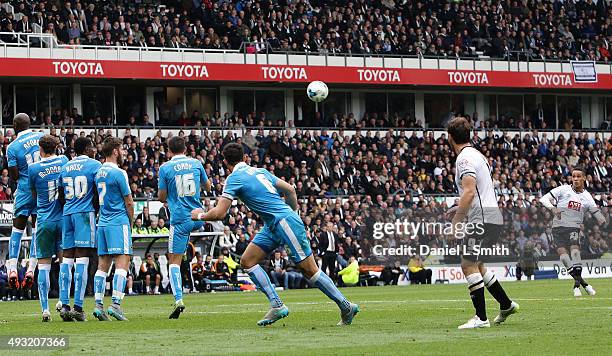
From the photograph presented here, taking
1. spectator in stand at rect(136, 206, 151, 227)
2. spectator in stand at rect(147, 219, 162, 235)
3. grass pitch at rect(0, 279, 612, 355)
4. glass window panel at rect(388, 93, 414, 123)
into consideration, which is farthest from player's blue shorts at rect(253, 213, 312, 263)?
glass window panel at rect(388, 93, 414, 123)

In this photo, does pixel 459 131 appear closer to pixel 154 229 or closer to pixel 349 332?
pixel 349 332

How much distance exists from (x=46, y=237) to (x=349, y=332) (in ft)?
17.4

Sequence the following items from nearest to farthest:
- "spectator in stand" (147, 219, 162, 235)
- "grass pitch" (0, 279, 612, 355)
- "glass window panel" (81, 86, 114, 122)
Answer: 1. "grass pitch" (0, 279, 612, 355)
2. "spectator in stand" (147, 219, 162, 235)
3. "glass window panel" (81, 86, 114, 122)

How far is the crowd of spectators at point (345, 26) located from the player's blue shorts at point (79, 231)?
27.7 metres

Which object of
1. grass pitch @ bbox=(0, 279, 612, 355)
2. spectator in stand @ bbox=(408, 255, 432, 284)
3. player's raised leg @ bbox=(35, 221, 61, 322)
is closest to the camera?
grass pitch @ bbox=(0, 279, 612, 355)

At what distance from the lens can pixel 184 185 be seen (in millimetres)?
15641

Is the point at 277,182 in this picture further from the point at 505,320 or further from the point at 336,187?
the point at 336,187

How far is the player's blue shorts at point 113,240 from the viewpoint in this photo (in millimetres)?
14742

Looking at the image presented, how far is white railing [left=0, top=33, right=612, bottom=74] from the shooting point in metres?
41.6

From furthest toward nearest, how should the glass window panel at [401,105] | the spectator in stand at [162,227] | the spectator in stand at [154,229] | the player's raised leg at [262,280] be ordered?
the glass window panel at [401,105], the spectator in stand at [162,227], the spectator in stand at [154,229], the player's raised leg at [262,280]

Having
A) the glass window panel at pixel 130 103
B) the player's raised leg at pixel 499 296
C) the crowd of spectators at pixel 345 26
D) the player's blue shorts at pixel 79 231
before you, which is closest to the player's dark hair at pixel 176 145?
the player's blue shorts at pixel 79 231

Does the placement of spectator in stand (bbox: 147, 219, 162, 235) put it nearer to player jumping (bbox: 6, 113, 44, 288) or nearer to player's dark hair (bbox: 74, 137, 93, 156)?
player jumping (bbox: 6, 113, 44, 288)

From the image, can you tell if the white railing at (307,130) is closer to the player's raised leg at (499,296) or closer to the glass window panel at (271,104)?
the glass window panel at (271,104)

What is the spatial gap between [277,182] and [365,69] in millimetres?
35382
